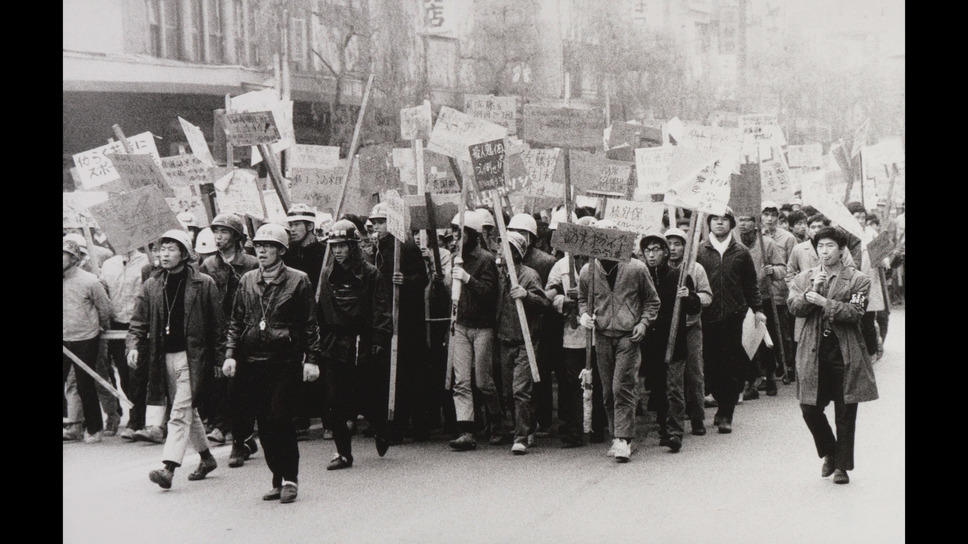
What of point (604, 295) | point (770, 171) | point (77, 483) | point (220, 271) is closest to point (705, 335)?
point (604, 295)

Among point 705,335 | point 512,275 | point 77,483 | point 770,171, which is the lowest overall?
point 77,483

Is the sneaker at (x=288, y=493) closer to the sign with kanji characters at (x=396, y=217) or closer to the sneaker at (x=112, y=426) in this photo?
the sign with kanji characters at (x=396, y=217)

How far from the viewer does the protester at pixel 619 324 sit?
861 cm

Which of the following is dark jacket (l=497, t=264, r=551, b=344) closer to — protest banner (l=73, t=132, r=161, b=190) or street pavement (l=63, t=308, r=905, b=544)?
street pavement (l=63, t=308, r=905, b=544)

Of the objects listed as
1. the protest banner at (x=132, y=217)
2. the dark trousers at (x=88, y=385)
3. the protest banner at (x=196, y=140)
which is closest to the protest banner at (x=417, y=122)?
the protest banner at (x=196, y=140)

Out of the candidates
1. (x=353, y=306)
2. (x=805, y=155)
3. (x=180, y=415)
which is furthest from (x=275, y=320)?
(x=805, y=155)

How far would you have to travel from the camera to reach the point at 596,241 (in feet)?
28.2

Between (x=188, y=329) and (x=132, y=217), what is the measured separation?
1.30 m

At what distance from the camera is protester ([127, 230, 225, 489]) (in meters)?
8.15

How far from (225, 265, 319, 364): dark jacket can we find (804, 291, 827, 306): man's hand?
3401 millimetres

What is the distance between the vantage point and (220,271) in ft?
30.6

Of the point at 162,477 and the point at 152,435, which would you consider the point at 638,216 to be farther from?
→ the point at 152,435

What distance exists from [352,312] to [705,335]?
3.20 m

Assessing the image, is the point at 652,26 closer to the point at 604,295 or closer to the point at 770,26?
the point at 770,26
